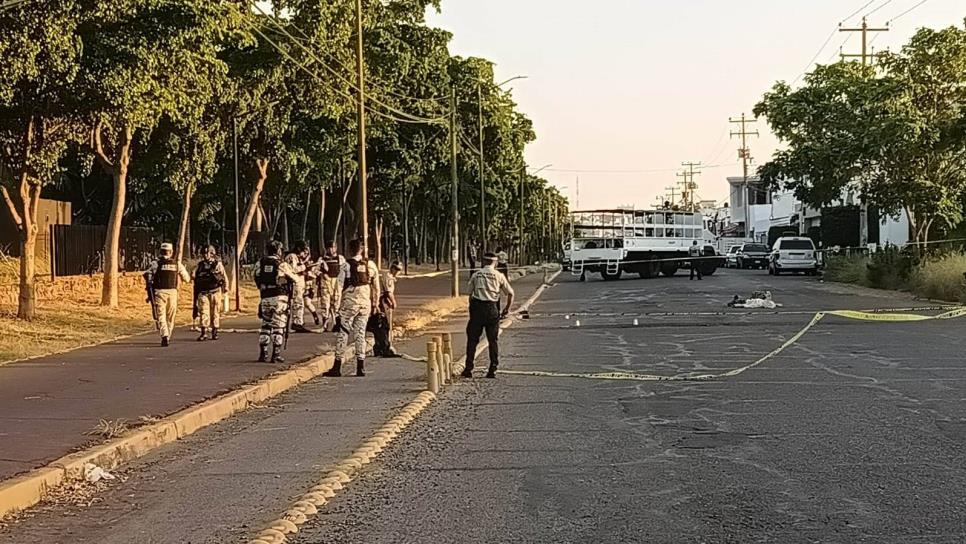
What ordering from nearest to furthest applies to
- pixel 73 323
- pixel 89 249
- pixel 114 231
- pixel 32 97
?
pixel 32 97, pixel 73 323, pixel 114 231, pixel 89 249

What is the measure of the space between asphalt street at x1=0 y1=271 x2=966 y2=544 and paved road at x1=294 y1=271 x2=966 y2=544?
0.03m

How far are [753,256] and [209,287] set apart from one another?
51.7 metres

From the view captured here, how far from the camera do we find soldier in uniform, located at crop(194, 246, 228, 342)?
65.2 ft

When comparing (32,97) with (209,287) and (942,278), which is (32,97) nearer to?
(209,287)

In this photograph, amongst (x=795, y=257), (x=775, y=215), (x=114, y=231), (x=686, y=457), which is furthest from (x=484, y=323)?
(x=775, y=215)


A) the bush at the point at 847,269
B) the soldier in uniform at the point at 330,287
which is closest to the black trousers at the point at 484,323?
the soldier in uniform at the point at 330,287

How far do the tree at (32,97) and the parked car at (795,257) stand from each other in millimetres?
37735

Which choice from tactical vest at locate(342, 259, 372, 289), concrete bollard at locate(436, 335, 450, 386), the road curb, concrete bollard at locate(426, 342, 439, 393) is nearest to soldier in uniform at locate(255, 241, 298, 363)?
the road curb

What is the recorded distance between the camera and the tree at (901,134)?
121ft

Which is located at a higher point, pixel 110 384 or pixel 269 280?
pixel 269 280

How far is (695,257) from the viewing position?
164 feet

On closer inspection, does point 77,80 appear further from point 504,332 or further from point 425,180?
point 425,180

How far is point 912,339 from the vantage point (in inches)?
752

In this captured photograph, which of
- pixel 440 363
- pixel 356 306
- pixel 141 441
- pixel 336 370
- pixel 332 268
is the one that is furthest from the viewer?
pixel 332 268
